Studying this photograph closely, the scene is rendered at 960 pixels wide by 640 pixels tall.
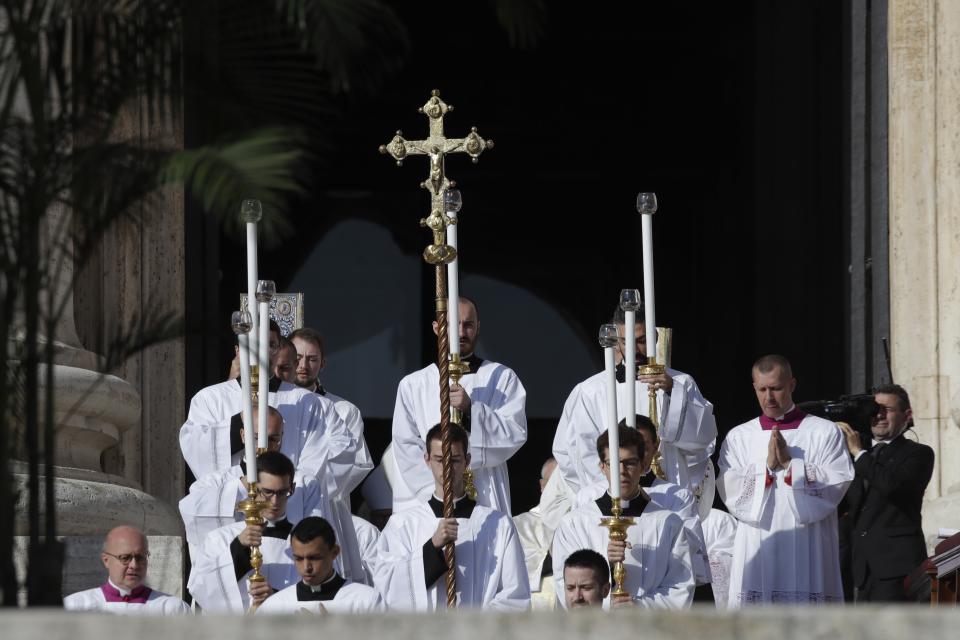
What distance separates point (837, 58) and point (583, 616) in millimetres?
10756

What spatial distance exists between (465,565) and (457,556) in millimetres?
52

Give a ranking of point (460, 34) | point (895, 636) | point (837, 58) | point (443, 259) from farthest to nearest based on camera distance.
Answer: point (460, 34) → point (837, 58) → point (443, 259) → point (895, 636)

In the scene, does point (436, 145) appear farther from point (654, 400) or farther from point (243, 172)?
point (243, 172)

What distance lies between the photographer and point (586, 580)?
6.66 metres

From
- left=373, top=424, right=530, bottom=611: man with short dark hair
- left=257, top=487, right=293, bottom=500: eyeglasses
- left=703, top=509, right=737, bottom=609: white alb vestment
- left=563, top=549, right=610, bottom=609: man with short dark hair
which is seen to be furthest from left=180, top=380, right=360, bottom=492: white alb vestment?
left=563, top=549, right=610, bottom=609: man with short dark hair

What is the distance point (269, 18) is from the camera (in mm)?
4555

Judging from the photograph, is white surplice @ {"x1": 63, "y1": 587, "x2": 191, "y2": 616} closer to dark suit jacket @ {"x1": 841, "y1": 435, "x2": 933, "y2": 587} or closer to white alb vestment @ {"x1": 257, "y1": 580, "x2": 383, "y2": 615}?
white alb vestment @ {"x1": 257, "y1": 580, "x2": 383, "y2": 615}

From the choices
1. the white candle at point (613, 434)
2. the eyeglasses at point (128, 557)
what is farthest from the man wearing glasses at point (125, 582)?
the white candle at point (613, 434)

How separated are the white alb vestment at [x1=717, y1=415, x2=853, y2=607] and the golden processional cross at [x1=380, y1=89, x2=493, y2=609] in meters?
1.60

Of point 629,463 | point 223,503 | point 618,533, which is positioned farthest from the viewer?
point 223,503

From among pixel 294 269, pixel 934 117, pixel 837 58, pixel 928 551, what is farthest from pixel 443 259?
pixel 294 269

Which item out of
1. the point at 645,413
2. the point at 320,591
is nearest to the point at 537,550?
the point at 645,413

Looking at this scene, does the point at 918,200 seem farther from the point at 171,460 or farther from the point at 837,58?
the point at 171,460

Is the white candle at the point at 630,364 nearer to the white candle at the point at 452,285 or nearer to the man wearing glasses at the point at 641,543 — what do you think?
the man wearing glasses at the point at 641,543
